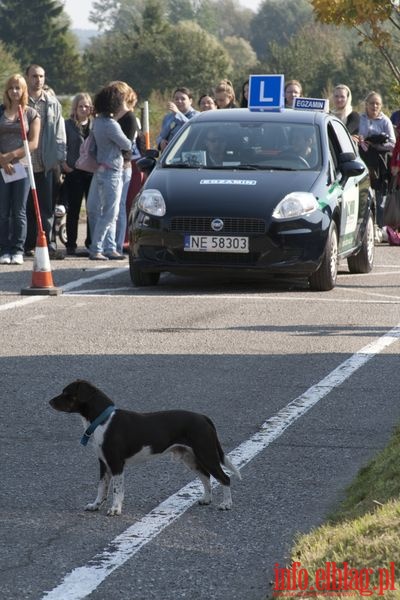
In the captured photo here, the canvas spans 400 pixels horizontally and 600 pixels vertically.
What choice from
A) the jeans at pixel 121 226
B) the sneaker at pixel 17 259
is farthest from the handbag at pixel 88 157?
the sneaker at pixel 17 259

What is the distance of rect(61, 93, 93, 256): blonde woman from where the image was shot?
59.3ft

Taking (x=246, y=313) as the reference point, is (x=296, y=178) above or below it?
above

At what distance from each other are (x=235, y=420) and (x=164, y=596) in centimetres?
325

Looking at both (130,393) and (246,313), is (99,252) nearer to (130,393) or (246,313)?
(246,313)

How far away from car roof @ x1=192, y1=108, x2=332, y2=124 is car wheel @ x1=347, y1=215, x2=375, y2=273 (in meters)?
1.37

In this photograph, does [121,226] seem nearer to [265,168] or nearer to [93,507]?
[265,168]

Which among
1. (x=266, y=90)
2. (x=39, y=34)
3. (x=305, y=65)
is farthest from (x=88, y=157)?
(x=39, y=34)

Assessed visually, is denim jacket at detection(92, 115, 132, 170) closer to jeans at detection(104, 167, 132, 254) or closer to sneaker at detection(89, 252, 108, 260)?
jeans at detection(104, 167, 132, 254)

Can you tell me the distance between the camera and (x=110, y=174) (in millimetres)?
17219

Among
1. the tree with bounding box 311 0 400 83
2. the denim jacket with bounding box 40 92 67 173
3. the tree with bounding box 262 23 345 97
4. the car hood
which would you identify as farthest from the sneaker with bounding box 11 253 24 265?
the tree with bounding box 262 23 345 97

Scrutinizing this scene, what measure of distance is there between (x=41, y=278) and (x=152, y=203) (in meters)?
1.27

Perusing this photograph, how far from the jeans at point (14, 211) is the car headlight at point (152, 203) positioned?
240 cm

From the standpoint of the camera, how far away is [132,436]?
6.45 meters

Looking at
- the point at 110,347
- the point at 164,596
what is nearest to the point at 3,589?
the point at 164,596
